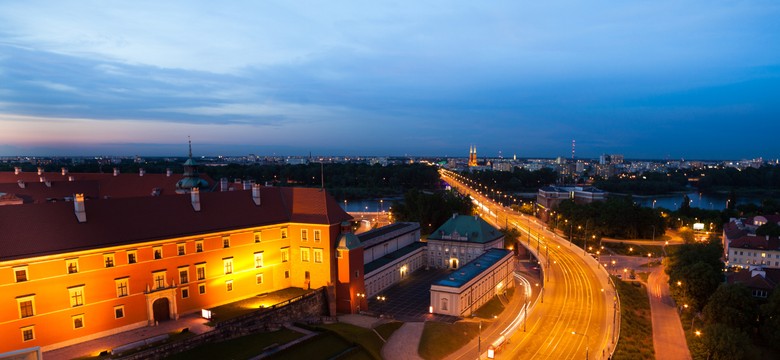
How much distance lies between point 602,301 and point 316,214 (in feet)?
132

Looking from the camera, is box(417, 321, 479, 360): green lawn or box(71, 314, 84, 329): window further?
box(417, 321, 479, 360): green lawn

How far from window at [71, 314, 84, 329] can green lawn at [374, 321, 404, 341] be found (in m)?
26.9

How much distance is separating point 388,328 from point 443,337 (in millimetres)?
5913

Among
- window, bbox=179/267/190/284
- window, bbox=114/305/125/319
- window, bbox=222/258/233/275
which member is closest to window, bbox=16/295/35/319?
window, bbox=114/305/125/319

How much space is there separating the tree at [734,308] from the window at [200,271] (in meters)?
56.9

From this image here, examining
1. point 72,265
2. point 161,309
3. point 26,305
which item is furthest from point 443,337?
point 26,305

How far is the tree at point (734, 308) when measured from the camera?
5206 cm

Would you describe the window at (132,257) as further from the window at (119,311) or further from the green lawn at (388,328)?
the green lawn at (388,328)

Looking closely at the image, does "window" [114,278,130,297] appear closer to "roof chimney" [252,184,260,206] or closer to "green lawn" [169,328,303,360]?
"green lawn" [169,328,303,360]

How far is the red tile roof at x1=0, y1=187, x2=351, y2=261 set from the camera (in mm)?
38875

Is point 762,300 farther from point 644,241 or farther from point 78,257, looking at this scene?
point 78,257

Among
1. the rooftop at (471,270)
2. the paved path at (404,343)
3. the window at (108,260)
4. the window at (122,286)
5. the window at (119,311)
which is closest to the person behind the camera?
the window at (108,260)

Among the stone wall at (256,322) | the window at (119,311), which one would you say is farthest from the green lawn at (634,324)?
the window at (119,311)

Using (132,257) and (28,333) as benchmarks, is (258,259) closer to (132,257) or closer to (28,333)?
(132,257)
